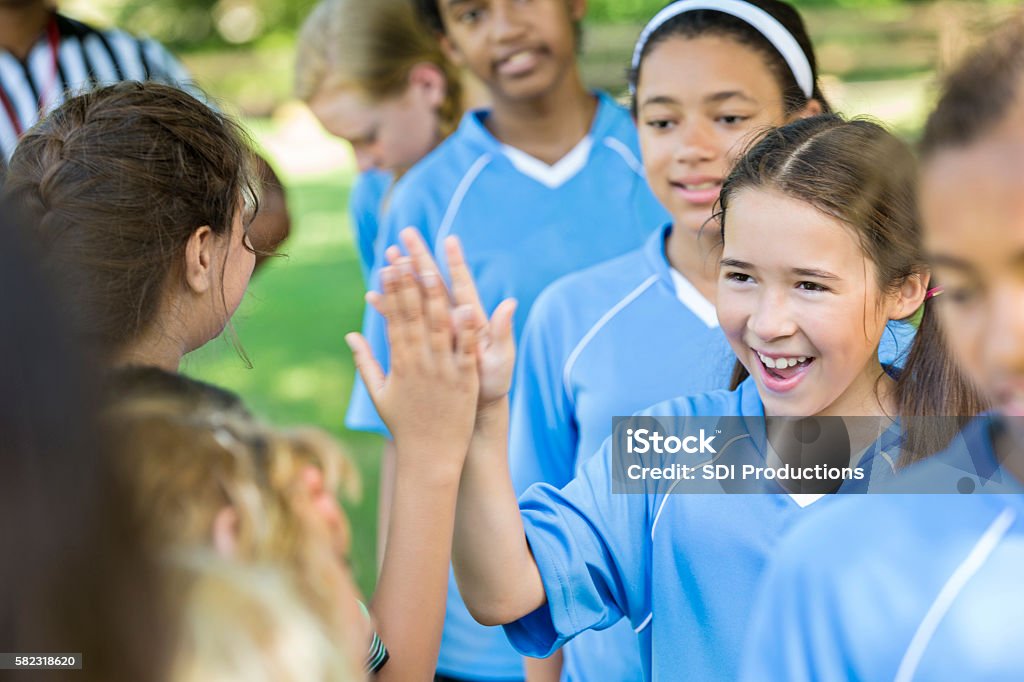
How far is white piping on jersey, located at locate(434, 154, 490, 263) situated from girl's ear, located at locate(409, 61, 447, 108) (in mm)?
829

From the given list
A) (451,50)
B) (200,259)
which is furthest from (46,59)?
(200,259)

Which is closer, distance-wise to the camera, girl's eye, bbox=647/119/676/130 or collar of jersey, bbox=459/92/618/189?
girl's eye, bbox=647/119/676/130

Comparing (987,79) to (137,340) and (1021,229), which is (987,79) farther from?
(137,340)

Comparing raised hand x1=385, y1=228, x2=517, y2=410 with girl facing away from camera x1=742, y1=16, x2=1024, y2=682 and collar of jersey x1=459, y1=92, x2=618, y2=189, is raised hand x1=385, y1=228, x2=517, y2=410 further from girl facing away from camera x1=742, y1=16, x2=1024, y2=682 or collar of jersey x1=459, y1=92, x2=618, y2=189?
collar of jersey x1=459, y1=92, x2=618, y2=189

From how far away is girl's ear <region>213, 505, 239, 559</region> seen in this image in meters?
1.14

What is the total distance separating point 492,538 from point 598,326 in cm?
76

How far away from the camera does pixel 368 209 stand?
393 centimetres

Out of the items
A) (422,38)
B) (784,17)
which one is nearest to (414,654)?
(784,17)

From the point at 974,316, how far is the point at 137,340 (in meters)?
1.12

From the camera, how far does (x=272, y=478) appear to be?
1212 mm

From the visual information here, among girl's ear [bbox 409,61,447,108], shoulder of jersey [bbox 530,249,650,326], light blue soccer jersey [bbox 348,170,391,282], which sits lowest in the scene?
shoulder of jersey [bbox 530,249,650,326]

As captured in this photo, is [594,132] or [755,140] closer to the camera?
[755,140]

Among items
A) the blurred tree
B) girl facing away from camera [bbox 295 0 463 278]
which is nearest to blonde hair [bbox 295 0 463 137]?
girl facing away from camera [bbox 295 0 463 278]

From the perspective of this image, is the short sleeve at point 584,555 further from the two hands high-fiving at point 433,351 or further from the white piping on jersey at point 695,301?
the white piping on jersey at point 695,301
